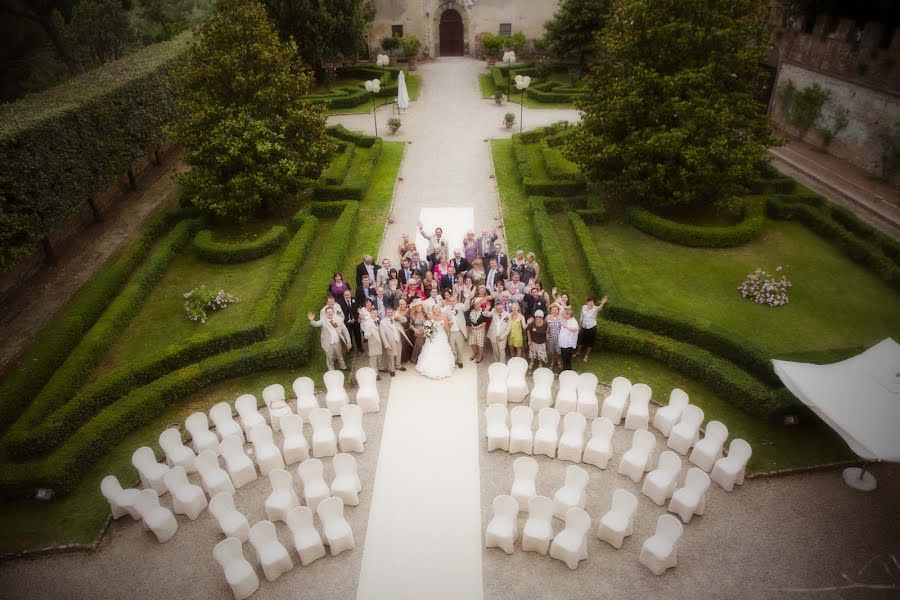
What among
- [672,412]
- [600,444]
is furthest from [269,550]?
[672,412]

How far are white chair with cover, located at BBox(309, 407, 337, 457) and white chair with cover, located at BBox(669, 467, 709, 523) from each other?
6415 millimetres

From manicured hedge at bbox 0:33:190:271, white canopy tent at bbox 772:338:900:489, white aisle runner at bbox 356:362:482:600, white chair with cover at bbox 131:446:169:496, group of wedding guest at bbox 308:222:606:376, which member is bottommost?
white aisle runner at bbox 356:362:482:600

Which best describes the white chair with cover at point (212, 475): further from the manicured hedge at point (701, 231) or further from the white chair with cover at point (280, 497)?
the manicured hedge at point (701, 231)

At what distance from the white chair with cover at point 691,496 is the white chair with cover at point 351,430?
5909mm

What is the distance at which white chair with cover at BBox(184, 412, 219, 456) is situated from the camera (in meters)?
11.5

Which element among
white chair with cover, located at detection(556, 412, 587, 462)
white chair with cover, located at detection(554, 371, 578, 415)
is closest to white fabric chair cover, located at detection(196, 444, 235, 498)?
white chair with cover, located at detection(556, 412, 587, 462)

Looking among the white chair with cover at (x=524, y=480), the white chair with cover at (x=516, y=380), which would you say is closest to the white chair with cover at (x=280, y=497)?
the white chair with cover at (x=524, y=480)

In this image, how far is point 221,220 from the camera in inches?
848

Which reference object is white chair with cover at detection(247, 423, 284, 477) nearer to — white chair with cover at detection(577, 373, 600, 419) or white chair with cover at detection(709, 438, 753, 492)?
white chair with cover at detection(577, 373, 600, 419)

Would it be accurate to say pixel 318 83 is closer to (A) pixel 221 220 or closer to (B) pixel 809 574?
(A) pixel 221 220

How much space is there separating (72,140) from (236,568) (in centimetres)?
1539

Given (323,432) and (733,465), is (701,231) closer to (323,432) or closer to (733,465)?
(733,465)

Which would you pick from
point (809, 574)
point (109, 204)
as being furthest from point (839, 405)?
point (109, 204)

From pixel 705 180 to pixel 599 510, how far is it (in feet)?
39.5
